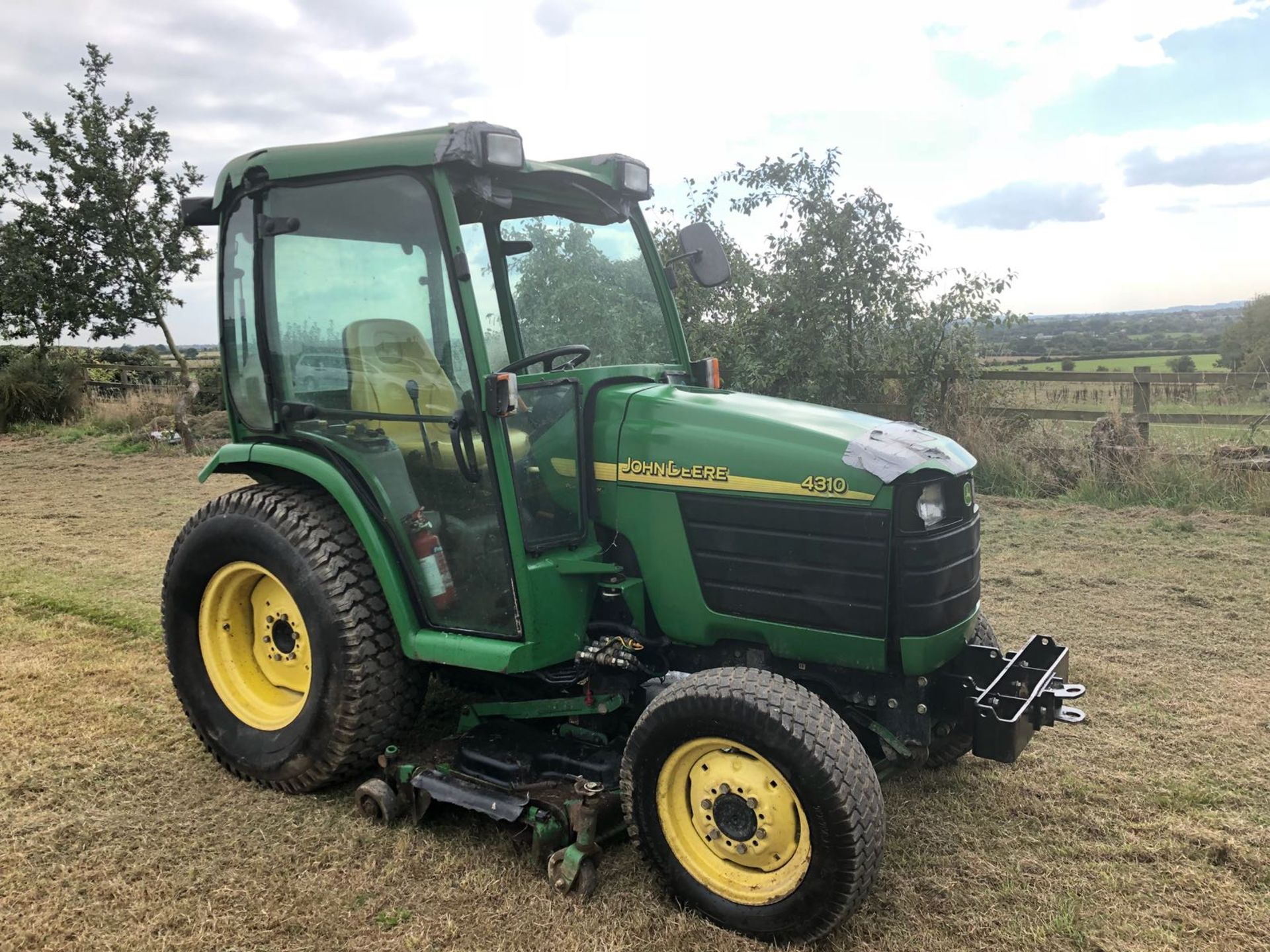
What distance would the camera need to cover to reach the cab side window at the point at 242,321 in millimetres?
3498

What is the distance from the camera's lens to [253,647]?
3.71 m

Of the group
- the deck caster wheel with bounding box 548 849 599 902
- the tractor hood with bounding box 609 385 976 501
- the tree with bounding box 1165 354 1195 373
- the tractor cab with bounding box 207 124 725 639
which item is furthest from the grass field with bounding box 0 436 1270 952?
the tree with bounding box 1165 354 1195 373

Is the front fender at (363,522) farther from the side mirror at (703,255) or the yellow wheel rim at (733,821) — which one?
the side mirror at (703,255)

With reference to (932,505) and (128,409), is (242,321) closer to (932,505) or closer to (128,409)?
(932,505)

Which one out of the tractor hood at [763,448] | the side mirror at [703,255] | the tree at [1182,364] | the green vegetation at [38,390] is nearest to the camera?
the tractor hood at [763,448]

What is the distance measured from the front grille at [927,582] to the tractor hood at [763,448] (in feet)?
0.64

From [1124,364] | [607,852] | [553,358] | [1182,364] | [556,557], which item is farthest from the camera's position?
[1124,364]

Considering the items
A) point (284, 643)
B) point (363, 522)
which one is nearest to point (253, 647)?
point (284, 643)

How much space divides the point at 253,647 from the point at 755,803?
2186 mm

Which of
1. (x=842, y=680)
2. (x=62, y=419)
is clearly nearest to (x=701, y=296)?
(x=842, y=680)

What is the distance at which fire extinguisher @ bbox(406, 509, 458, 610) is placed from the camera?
126 inches

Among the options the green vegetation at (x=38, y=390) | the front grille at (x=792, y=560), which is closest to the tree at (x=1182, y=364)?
the front grille at (x=792, y=560)

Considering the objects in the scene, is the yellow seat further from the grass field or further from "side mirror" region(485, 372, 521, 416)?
the grass field

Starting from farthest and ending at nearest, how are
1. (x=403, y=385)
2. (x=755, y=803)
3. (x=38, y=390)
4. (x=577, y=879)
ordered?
1. (x=38, y=390)
2. (x=403, y=385)
3. (x=577, y=879)
4. (x=755, y=803)
